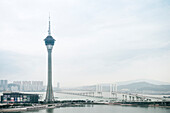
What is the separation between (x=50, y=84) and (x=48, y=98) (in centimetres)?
525

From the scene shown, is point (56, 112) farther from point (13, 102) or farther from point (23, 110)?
point (13, 102)

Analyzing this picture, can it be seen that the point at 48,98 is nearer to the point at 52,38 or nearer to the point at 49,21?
the point at 52,38

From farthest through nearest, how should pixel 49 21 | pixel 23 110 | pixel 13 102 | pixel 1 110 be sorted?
1. pixel 49 21
2. pixel 13 102
3. pixel 23 110
4. pixel 1 110

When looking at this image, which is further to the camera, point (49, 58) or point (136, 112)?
point (49, 58)

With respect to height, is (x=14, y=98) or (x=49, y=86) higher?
(x=49, y=86)

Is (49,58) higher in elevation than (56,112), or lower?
higher

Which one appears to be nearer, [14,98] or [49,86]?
[14,98]

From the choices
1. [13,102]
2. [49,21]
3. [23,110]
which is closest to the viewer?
[23,110]

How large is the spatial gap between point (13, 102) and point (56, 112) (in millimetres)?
17736

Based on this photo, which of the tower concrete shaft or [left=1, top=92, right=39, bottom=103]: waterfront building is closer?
[left=1, top=92, right=39, bottom=103]: waterfront building

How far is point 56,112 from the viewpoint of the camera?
57.0 m

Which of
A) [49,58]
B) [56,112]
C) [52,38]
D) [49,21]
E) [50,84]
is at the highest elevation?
[49,21]

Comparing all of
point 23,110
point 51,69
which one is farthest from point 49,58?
point 23,110

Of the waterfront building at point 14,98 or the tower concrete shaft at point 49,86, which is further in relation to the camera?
the tower concrete shaft at point 49,86
